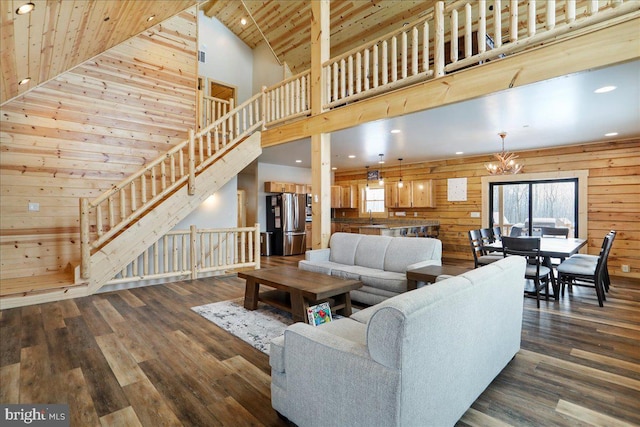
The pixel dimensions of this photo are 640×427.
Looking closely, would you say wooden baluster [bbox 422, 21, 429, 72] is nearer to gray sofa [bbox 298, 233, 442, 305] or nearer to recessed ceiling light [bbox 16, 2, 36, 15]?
gray sofa [bbox 298, 233, 442, 305]

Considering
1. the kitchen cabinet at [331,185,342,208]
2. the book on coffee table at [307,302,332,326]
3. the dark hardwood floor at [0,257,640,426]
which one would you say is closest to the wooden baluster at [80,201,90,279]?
the dark hardwood floor at [0,257,640,426]

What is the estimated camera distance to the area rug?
10.1 feet

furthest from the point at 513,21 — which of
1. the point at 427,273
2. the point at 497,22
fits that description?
the point at 427,273

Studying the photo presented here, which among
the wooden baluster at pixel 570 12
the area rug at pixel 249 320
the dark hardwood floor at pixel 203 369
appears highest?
the wooden baluster at pixel 570 12

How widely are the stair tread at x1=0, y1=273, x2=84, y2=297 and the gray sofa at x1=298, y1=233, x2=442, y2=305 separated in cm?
335

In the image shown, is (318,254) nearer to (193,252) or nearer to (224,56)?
(193,252)

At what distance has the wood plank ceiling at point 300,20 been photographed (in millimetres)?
6457

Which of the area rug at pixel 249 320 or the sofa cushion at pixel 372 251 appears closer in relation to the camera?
the area rug at pixel 249 320

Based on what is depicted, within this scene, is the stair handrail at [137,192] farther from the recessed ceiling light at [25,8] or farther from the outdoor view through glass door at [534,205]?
the outdoor view through glass door at [534,205]

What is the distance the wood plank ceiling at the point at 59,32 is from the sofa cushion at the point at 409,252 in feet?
13.8

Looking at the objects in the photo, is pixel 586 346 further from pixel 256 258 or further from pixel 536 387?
pixel 256 258

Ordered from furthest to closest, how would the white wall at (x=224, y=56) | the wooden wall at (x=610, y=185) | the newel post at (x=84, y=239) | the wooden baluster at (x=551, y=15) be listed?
the white wall at (x=224, y=56) → the wooden wall at (x=610, y=185) → the newel post at (x=84, y=239) → the wooden baluster at (x=551, y=15)

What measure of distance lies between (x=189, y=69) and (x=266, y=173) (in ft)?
10.5

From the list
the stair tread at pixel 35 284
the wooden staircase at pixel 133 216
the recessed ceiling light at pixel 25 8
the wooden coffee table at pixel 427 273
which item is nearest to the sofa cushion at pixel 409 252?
the wooden coffee table at pixel 427 273
